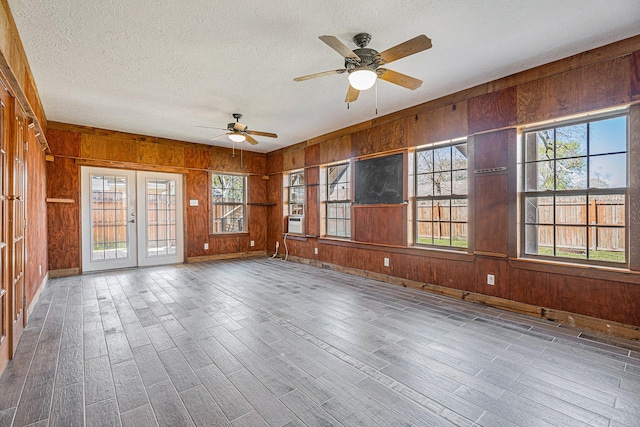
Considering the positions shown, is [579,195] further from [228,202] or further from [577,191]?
[228,202]

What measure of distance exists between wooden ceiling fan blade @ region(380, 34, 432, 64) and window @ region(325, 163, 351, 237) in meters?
3.21

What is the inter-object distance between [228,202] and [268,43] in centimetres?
506

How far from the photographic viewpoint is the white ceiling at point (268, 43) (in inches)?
91.3

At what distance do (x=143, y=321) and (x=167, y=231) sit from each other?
371 cm

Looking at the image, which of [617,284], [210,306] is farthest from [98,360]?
[617,284]

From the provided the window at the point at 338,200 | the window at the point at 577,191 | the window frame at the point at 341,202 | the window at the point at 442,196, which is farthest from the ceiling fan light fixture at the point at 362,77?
the window at the point at 338,200

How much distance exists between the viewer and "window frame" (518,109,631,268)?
111 inches

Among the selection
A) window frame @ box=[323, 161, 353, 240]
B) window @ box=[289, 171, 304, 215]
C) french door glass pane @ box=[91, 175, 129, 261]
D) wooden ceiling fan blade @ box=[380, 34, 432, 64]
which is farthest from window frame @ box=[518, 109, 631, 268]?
french door glass pane @ box=[91, 175, 129, 261]

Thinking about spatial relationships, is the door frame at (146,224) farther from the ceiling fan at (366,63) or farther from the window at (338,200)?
the ceiling fan at (366,63)

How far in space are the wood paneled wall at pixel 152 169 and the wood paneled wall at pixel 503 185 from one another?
3186 millimetres

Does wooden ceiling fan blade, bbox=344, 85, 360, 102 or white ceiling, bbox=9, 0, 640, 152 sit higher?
white ceiling, bbox=9, 0, 640, 152

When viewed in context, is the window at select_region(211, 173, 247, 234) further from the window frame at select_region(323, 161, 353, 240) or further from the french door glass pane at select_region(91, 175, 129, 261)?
the window frame at select_region(323, 161, 353, 240)

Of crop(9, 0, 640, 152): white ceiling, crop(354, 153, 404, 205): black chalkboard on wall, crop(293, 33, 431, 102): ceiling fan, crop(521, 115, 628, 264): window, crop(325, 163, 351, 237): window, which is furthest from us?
crop(325, 163, 351, 237): window

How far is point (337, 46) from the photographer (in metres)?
2.33
